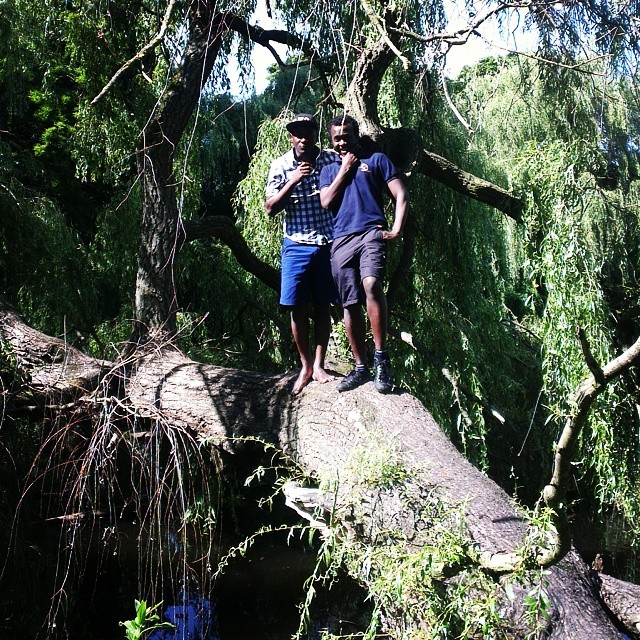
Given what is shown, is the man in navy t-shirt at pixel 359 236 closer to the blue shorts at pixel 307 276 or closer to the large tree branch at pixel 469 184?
the blue shorts at pixel 307 276

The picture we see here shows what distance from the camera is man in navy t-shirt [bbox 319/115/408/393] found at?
3342mm

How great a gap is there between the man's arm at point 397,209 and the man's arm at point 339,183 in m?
0.18

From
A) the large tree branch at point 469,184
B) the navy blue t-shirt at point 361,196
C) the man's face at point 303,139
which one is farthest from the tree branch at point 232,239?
the navy blue t-shirt at point 361,196

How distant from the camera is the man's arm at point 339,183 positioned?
11.3ft

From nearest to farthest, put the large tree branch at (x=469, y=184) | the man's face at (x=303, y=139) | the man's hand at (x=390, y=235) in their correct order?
the man's hand at (x=390, y=235)
the man's face at (x=303, y=139)
the large tree branch at (x=469, y=184)

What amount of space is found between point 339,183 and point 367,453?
47.3 inches

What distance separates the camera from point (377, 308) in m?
3.36

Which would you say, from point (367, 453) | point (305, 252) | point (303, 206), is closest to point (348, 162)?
point (303, 206)

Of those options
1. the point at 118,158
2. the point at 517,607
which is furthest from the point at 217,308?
the point at 517,607

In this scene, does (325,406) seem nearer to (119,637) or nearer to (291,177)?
(291,177)

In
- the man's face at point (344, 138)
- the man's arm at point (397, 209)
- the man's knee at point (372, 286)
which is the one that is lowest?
the man's knee at point (372, 286)

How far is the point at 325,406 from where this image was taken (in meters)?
3.49

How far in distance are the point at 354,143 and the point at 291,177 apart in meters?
0.29

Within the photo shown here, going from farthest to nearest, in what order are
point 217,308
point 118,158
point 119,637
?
point 217,308 < point 118,158 < point 119,637
